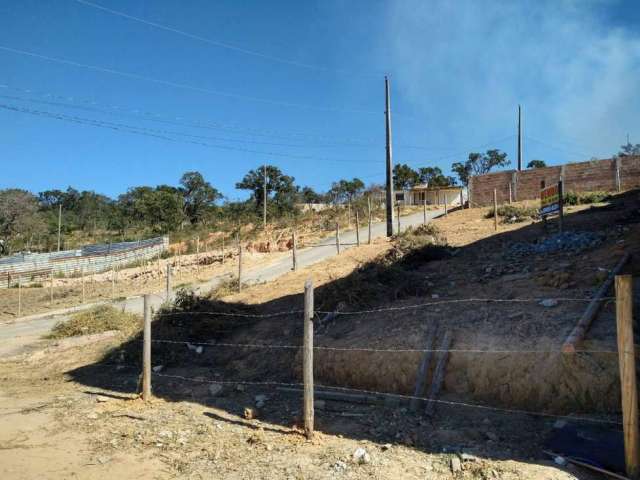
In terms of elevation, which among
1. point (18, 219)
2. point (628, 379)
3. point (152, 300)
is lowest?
point (152, 300)

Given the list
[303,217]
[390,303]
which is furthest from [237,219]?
[390,303]

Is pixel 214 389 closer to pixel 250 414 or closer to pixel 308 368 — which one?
pixel 250 414

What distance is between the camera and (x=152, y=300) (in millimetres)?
20844

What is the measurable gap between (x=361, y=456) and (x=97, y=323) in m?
10.1

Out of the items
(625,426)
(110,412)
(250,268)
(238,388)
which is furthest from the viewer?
(250,268)

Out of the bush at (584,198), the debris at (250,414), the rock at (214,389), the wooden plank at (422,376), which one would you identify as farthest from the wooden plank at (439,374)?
the bush at (584,198)

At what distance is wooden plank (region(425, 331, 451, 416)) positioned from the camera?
6117mm

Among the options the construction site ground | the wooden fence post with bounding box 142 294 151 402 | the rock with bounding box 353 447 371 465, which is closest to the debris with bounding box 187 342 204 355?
the construction site ground

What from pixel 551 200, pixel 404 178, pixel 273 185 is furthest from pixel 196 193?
pixel 551 200

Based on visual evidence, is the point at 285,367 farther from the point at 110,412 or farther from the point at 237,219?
the point at 237,219

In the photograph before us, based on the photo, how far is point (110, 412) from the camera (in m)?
6.90

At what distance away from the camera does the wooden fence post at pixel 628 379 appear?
13.6 feet

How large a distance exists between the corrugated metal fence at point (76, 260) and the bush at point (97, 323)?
21091mm

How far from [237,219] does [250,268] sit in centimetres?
1991
